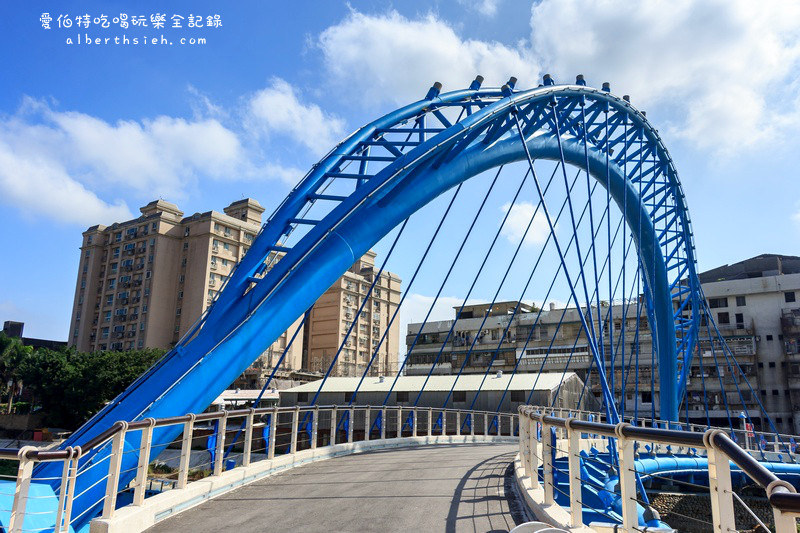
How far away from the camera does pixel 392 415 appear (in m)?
39.4

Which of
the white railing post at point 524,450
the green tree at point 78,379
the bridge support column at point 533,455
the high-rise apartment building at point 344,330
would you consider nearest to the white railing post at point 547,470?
the bridge support column at point 533,455

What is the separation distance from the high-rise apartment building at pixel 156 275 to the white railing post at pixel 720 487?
69112 millimetres

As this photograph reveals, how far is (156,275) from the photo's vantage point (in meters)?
72.5

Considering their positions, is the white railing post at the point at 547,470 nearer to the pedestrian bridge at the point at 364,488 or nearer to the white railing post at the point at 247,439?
the pedestrian bridge at the point at 364,488

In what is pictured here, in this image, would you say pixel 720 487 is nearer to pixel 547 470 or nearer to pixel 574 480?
pixel 574 480

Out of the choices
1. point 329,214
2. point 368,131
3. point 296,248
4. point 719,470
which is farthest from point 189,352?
point 719,470

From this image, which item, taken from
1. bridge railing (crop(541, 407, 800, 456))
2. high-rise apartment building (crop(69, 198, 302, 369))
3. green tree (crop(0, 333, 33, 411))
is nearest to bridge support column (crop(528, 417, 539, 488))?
bridge railing (crop(541, 407, 800, 456))

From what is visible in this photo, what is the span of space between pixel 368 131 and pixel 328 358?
68.6 metres

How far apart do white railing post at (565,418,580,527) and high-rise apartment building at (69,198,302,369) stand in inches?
2632

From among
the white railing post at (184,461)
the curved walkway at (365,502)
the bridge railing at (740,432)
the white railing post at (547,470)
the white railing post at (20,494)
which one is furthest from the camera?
the bridge railing at (740,432)

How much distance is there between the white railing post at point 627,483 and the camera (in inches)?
192

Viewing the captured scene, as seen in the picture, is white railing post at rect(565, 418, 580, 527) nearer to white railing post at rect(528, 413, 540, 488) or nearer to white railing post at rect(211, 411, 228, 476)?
white railing post at rect(528, 413, 540, 488)

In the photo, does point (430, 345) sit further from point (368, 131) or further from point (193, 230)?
point (368, 131)

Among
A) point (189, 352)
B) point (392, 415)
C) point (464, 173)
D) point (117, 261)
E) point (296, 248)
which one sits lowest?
point (392, 415)
